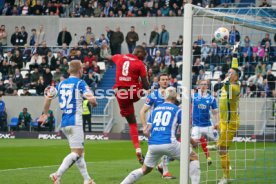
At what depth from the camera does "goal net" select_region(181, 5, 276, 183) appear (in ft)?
44.7

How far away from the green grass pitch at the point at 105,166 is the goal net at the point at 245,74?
0.14 feet

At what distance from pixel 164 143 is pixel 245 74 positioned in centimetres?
1709

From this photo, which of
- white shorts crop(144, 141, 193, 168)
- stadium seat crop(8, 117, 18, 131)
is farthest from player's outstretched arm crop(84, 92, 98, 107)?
stadium seat crop(8, 117, 18, 131)

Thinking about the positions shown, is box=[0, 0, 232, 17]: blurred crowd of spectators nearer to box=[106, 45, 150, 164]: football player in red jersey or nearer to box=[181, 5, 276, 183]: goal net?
box=[181, 5, 276, 183]: goal net

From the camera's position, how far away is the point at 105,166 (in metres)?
18.5

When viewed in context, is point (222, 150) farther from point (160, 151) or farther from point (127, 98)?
point (160, 151)

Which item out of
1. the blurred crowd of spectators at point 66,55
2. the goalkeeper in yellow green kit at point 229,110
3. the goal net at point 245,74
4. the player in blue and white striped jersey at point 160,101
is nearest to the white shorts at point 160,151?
the goal net at point 245,74

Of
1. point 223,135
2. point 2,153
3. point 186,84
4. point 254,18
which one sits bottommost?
point 2,153

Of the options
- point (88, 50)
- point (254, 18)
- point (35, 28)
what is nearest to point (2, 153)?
point (254, 18)

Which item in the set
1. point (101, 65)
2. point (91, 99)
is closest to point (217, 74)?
point (101, 65)

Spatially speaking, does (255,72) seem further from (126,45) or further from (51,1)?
(51,1)

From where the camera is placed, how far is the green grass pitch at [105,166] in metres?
15.6

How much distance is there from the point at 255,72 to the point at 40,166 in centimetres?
1292

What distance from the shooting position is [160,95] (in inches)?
651
